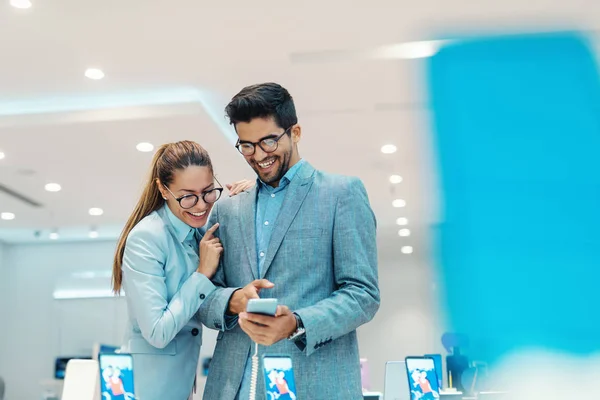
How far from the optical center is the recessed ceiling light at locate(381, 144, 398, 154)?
678cm

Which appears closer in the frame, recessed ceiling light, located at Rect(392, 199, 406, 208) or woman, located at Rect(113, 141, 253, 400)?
woman, located at Rect(113, 141, 253, 400)

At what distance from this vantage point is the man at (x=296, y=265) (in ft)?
4.38

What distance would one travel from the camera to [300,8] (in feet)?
13.9

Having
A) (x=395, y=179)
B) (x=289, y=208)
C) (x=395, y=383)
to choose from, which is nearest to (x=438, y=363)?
(x=395, y=383)

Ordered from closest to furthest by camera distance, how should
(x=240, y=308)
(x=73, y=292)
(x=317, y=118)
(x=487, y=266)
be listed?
(x=487, y=266) → (x=240, y=308) → (x=317, y=118) → (x=73, y=292)

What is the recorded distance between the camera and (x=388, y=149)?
688cm

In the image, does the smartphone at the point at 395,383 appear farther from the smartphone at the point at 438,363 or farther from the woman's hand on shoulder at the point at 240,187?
the woman's hand on shoulder at the point at 240,187

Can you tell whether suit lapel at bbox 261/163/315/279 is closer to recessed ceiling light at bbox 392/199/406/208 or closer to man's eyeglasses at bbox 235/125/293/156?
man's eyeglasses at bbox 235/125/293/156

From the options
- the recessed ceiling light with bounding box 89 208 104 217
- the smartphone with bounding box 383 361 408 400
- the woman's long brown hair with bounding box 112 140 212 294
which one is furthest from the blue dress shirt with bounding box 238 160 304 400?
the recessed ceiling light with bounding box 89 208 104 217

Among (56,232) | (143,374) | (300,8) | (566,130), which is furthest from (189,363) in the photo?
(56,232)

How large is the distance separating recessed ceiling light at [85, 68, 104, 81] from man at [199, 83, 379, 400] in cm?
391

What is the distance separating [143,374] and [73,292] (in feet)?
35.9

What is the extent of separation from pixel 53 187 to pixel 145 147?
2.00m

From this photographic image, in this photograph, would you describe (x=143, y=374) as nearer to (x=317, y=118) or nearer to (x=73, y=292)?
(x=317, y=118)
